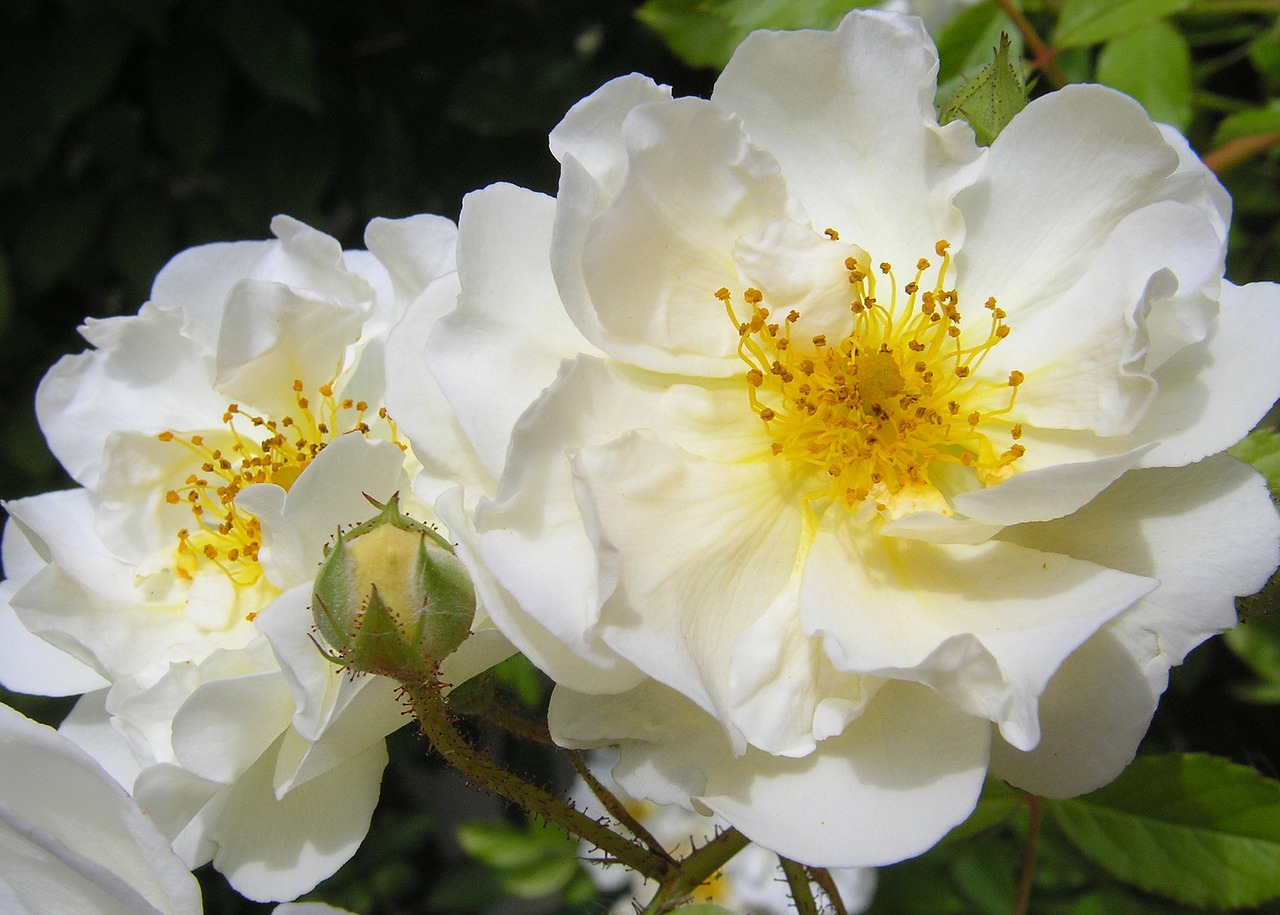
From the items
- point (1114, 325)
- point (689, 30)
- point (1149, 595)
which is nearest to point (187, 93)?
point (689, 30)

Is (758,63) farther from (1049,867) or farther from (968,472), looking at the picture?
(1049,867)

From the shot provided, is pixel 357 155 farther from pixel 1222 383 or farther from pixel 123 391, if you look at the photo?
pixel 1222 383

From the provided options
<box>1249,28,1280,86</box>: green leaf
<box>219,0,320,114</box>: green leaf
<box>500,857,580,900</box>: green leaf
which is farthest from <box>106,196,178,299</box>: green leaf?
<box>1249,28,1280,86</box>: green leaf

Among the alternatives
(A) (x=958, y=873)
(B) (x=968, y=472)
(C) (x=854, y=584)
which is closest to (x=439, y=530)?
(C) (x=854, y=584)

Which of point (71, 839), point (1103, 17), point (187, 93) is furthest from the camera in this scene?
point (187, 93)

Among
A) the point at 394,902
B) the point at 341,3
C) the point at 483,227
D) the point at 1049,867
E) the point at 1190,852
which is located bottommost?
the point at 394,902

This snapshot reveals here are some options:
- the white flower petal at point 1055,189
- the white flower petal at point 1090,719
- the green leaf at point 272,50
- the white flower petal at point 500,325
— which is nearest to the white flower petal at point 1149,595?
the white flower petal at point 1090,719
